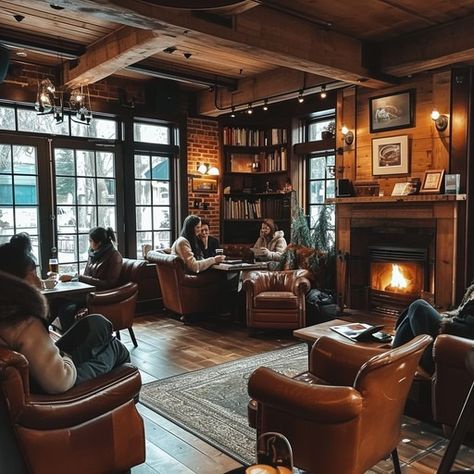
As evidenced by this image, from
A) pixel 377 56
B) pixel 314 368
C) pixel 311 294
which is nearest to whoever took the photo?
pixel 314 368

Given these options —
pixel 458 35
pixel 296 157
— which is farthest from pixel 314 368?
pixel 296 157

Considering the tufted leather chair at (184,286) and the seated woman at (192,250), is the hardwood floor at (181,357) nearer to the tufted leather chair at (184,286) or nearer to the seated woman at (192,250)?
the tufted leather chair at (184,286)

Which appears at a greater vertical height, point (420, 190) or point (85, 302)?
point (420, 190)

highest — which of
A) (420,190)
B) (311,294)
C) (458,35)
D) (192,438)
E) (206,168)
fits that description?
(458,35)

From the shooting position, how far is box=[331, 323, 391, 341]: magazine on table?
343cm

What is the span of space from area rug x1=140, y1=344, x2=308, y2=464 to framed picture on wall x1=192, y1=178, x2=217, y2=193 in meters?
3.57

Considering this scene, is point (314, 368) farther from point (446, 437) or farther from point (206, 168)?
point (206, 168)

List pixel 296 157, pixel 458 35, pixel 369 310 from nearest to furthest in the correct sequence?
1. pixel 458 35
2. pixel 369 310
3. pixel 296 157

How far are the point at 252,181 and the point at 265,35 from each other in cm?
398

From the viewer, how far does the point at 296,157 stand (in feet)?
24.6

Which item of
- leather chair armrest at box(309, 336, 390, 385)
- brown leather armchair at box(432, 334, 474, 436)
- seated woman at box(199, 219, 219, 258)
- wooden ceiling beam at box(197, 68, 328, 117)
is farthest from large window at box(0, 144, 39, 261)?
brown leather armchair at box(432, 334, 474, 436)

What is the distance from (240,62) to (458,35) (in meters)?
2.54

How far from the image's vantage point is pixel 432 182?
5.21m

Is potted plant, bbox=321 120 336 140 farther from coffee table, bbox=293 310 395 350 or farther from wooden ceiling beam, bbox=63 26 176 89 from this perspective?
wooden ceiling beam, bbox=63 26 176 89
